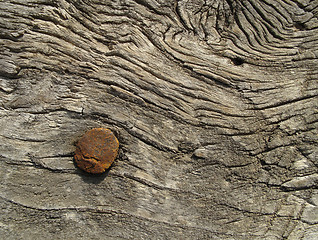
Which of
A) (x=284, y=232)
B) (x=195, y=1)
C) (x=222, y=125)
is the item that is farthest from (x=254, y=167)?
(x=195, y=1)

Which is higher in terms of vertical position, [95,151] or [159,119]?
[159,119]

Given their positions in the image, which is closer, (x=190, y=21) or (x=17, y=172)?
(x=17, y=172)

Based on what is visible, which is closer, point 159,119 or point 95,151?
point 95,151

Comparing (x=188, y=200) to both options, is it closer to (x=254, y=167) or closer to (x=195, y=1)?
(x=254, y=167)
